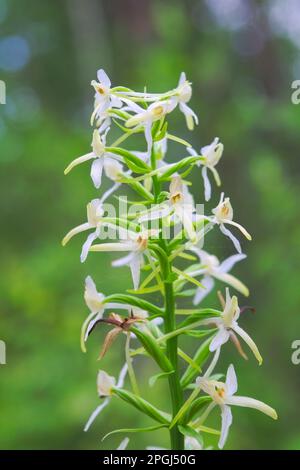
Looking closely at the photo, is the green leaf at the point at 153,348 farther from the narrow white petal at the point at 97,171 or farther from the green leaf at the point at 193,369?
the narrow white petal at the point at 97,171

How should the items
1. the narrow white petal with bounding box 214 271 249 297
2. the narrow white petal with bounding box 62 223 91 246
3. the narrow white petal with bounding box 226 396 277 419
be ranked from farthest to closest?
the narrow white petal with bounding box 214 271 249 297
the narrow white petal with bounding box 62 223 91 246
the narrow white petal with bounding box 226 396 277 419

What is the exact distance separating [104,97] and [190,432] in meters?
0.84

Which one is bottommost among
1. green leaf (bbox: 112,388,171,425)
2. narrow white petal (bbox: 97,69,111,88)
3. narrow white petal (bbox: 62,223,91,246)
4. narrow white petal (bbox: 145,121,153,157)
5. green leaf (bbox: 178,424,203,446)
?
green leaf (bbox: 178,424,203,446)

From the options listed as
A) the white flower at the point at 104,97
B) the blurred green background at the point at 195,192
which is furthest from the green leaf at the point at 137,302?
the blurred green background at the point at 195,192

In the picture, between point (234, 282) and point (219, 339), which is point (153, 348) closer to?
point (219, 339)

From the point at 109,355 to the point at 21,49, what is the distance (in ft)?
19.4

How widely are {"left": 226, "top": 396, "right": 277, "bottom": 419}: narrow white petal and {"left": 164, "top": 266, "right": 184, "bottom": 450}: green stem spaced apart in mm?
123

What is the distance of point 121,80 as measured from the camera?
22.9 feet

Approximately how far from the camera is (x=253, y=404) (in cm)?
124

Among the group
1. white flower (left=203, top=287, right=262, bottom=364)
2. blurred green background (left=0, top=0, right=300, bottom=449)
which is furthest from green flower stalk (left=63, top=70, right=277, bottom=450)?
blurred green background (left=0, top=0, right=300, bottom=449)

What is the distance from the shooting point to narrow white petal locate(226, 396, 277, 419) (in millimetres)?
1217

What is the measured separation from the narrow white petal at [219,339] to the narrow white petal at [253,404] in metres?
0.12

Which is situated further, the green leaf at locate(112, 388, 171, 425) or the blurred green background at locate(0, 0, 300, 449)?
the blurred green background at locate(0, 0, 300, 449)

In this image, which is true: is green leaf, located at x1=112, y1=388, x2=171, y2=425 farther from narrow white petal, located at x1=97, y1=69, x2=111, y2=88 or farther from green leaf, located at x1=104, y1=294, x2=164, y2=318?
narrow white petal, located at x1=97, y1=69, x2=111, y2=88
